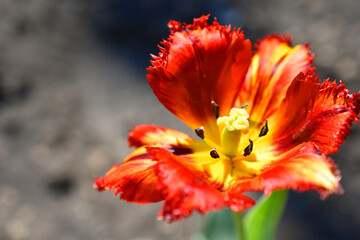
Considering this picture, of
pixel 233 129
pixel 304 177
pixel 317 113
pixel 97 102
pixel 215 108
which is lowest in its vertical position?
pixel 304 177

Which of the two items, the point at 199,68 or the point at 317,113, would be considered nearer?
the point at 317,113

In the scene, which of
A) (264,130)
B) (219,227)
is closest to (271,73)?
(264,130)

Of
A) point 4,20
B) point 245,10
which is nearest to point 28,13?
point 4,20

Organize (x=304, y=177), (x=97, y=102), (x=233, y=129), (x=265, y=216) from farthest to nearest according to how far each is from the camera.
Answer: (x=97, y=102) < (x=265, y=216) < (x=233, y=129) < (x=304, y=177)

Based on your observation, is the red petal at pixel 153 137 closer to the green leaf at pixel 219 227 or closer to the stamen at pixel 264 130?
the stamen at pixel 264 130

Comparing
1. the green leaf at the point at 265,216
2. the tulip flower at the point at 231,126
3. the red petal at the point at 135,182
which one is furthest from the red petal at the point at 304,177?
the green leaf at the point at 265,216

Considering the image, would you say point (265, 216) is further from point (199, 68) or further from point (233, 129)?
point (199, 68)
